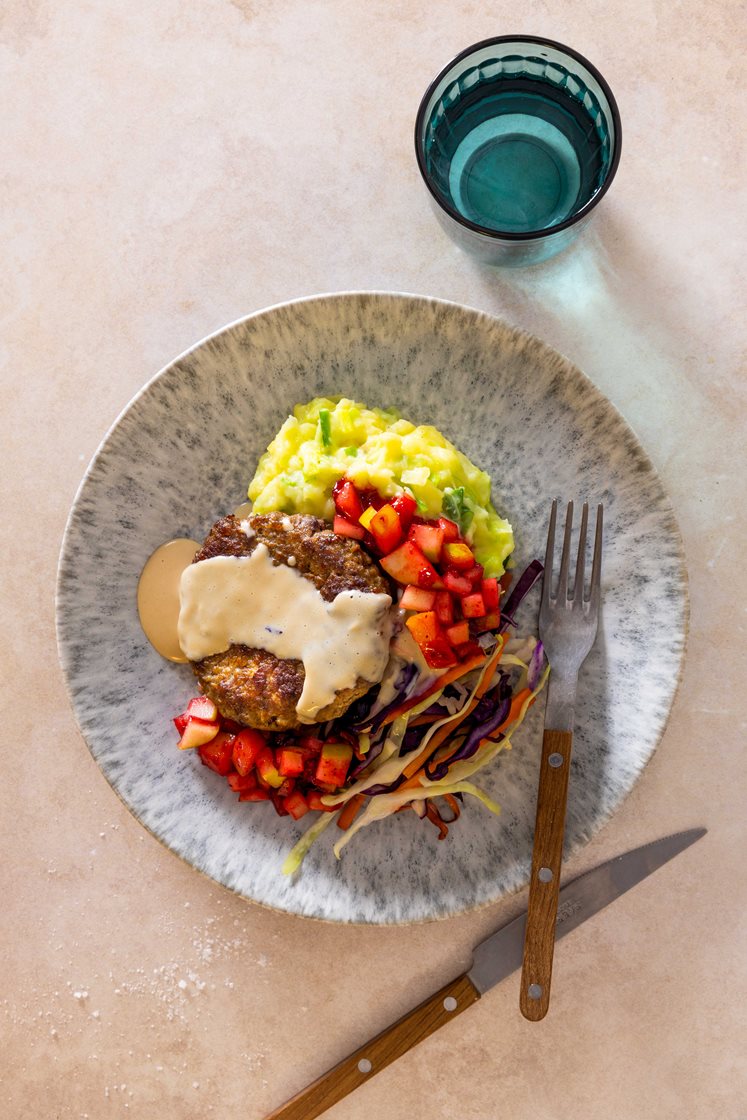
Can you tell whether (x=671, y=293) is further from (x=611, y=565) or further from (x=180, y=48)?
(x=180, y=48)

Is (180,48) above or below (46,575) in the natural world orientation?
above

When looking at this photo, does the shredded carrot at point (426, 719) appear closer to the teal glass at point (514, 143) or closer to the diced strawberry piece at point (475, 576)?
the diced strawberry piece at point (475, 576)

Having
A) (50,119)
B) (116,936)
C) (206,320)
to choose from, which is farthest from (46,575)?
(50,119)

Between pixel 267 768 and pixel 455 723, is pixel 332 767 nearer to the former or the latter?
pixel 267 768

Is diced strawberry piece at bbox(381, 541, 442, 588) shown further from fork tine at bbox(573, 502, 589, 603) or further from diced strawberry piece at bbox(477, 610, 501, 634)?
fork tine at bbox(573, 502, 589, 603)

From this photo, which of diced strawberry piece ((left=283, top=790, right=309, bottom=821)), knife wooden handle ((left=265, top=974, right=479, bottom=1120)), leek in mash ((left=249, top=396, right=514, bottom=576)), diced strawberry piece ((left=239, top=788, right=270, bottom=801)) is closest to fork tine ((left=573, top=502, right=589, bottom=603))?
leek in mash ((left=249, top=396, right=514, bottom=576))

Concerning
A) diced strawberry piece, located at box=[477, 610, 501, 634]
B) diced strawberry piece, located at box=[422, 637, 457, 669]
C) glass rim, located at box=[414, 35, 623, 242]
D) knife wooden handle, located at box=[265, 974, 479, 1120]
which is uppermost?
glass rim, located at box=[414, 35, 623, 242]
